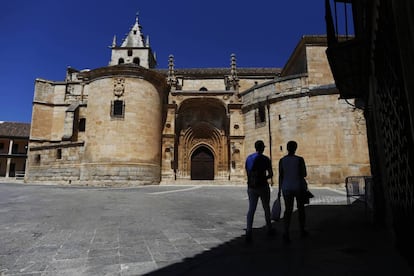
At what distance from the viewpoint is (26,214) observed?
20.0 feet

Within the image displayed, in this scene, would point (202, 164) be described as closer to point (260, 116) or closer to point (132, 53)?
point (260, 116)

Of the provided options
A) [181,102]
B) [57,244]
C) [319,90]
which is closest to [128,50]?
[181,102]

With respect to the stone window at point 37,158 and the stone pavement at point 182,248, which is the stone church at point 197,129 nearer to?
the stone window at point 37,158

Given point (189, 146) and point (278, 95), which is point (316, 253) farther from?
point (189, 146)

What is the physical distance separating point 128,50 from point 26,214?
122ft

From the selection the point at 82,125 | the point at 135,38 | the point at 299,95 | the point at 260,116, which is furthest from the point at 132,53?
the point at 299,95

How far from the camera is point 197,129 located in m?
25.1

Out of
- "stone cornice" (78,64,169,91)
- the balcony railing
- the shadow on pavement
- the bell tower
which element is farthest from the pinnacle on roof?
the shadow on pavement

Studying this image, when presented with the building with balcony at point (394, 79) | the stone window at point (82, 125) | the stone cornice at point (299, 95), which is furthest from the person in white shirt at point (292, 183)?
the stone window at point (82, 125)

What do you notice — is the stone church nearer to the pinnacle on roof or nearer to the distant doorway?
the distant doorway

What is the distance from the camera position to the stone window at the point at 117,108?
20.0 meters

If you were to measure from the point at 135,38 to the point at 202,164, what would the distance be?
84.6ft

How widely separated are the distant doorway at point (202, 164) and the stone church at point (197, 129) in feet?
0.30

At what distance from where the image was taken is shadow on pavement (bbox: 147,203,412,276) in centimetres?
268
